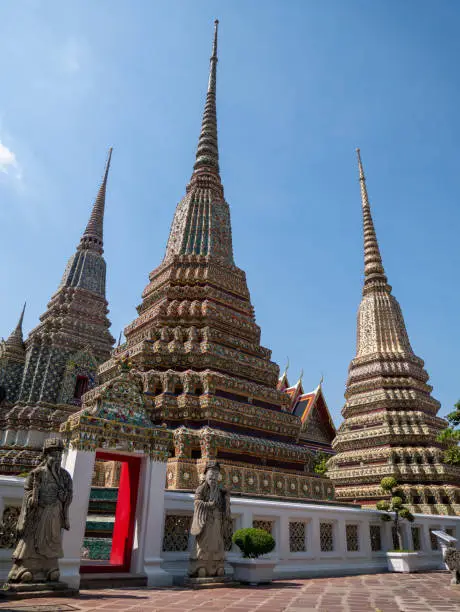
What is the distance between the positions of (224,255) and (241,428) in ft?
22.3

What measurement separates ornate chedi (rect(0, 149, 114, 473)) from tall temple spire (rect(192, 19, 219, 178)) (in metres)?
10.2

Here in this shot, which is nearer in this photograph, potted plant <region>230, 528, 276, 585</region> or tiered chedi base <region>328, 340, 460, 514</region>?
potted plant <region>230, 528, 276, 585</region>

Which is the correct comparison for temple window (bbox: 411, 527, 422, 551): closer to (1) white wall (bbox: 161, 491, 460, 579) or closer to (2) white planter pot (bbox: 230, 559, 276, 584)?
(1) white wall (bbox: 161, 491, 460, 579)

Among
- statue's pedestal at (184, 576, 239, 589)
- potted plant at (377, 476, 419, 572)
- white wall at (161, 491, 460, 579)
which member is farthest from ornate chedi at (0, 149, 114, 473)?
statue's pedestal at (184, 576, 239, 589)

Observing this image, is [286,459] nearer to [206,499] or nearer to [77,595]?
[206,499]

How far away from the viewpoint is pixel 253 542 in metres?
7.61

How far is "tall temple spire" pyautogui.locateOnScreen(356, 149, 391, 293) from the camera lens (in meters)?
23.3

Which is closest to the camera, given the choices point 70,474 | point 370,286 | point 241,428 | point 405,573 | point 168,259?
point 70,474

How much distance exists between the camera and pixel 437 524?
13.2 m

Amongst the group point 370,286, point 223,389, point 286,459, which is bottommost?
point 286,459

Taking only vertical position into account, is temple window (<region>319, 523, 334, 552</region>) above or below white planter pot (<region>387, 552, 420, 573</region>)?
above

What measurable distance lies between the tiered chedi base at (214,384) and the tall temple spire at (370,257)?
941 centimetres

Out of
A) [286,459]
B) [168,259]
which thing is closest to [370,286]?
[168,259]

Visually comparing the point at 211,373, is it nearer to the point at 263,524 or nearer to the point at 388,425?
the point at 263,524
